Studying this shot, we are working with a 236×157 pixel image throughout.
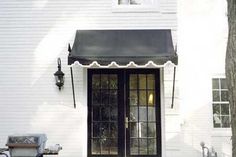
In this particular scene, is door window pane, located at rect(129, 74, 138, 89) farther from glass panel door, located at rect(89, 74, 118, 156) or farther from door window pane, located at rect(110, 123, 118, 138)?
door window pane, located at rect(110, 123, 118, 138)

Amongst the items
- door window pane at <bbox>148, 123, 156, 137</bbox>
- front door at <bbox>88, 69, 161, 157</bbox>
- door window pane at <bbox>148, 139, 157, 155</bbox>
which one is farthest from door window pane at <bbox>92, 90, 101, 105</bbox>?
door window pane at <bbox>148, 139, 157, 155</bbox>

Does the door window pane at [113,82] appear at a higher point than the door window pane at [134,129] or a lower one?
higher

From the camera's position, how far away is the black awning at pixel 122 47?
8.38 m

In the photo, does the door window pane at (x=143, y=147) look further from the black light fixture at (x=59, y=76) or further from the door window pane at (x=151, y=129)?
the black light fixture at (x=59, y=76)

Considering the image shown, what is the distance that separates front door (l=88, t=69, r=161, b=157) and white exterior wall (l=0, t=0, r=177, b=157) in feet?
0.95

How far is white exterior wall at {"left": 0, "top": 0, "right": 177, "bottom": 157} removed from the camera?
9.32 metres

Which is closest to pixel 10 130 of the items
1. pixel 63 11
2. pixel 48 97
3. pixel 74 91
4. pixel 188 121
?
pixel 48 97

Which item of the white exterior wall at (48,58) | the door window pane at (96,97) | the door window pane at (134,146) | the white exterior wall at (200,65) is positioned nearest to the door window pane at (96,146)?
the white exterior wall at (48,58)

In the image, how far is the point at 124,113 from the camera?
9.35m

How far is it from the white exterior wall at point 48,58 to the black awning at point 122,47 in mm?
281

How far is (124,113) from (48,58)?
7.88 feet

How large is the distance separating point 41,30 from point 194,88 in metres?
4.59

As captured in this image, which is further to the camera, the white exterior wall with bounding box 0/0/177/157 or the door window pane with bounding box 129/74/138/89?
the door window pane with bounding box 129/74/138/89

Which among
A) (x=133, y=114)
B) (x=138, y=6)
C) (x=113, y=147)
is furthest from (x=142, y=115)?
(x=138, y=6)
